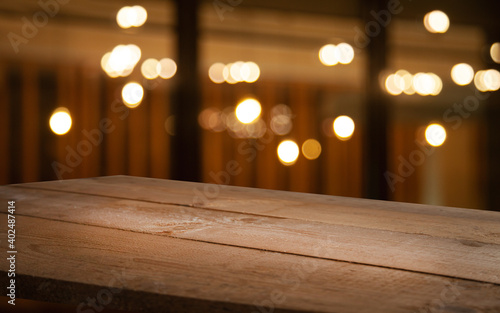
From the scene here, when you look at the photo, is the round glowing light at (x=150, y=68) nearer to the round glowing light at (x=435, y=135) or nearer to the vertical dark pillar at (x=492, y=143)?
the round glowing light at (x=435, y=135)

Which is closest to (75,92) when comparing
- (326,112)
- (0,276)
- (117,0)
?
(117,0)

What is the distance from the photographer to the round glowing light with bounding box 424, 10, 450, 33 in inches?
117

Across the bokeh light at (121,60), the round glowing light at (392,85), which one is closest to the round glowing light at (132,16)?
the bokeh light at (121,60)

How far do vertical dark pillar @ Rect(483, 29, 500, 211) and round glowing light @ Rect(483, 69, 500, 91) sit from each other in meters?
0.03

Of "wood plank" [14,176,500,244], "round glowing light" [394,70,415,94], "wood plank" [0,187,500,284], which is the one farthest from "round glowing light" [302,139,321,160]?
"wood plank" [0,187,500,284]

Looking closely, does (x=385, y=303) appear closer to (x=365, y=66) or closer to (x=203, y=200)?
(x=203, y=200)

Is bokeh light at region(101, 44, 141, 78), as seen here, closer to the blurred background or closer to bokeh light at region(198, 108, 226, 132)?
the blurred background

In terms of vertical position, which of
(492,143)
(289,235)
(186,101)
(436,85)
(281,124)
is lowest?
(289,235)

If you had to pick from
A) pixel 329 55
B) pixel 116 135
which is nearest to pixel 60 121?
pixel 116 135

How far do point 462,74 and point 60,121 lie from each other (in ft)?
7.34

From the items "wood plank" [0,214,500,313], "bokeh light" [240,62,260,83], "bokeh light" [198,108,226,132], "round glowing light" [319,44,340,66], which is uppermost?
"round glowing light" [319,44,340,66]

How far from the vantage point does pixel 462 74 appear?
300 centimetres

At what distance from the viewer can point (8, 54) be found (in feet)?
7.97

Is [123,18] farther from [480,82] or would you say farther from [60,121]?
[480,82]
